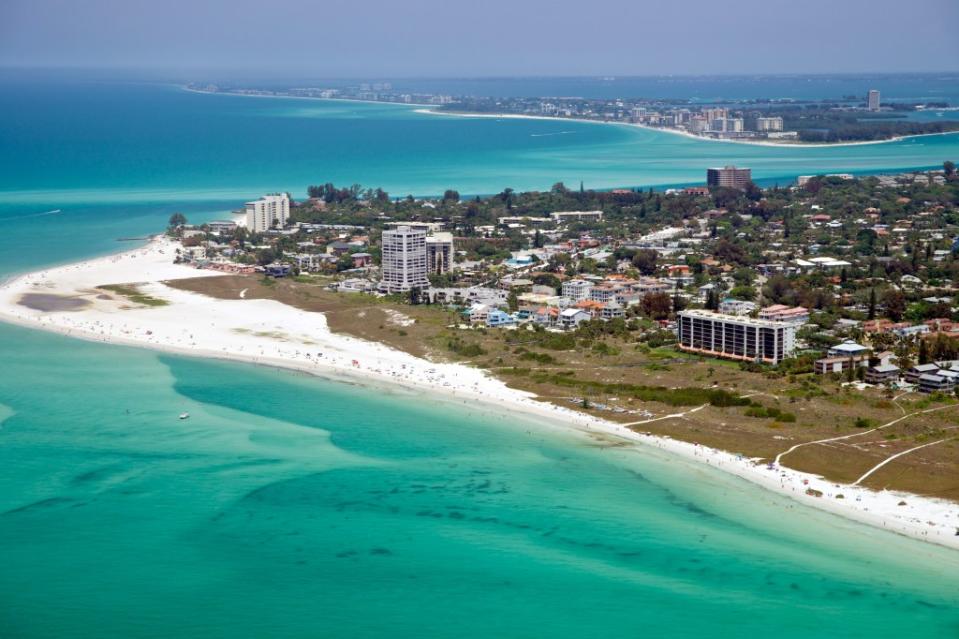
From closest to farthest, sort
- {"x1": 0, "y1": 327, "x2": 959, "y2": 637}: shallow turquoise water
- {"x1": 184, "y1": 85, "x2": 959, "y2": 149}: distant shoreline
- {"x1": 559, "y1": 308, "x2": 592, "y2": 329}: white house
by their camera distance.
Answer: {"x1": 0, "y1": 327, "x2": 959, "y2": 637}: shallow turquoise water
{"x1": 559, "y1": 308, "x2": 592, "y2": 329}: white house
{"x1": 184, "y1": 85, "x2": 959, "y2": 149}: distant shoreline

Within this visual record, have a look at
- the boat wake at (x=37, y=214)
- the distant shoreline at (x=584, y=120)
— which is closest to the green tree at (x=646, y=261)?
the boat wake at (x=37, y=214)

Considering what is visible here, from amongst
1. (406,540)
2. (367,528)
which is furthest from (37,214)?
(406,540)

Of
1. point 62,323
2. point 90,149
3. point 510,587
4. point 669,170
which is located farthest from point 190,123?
point 510,587

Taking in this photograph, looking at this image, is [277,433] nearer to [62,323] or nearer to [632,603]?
[632,603]

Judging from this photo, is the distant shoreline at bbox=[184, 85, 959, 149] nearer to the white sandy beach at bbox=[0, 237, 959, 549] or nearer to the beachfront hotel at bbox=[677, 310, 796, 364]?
the white sandy beach at bbox=[0, 237, 959, 549]

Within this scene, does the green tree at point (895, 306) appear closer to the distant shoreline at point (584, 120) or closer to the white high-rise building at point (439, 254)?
the white high-rise building at point (439, 254)

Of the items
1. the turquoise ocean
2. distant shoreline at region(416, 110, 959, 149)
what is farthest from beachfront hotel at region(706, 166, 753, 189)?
the turquoise ocean
